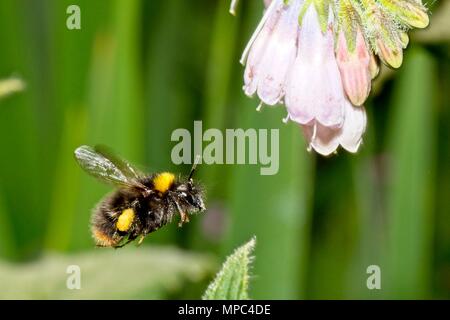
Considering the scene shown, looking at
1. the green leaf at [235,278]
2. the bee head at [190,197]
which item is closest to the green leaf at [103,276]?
the bee head at [190,197]

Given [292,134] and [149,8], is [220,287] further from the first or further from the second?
[149,8]

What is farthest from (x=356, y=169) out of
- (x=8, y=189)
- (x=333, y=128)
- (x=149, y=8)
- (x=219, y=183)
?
(x=333, y=128)

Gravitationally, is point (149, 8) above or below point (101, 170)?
above

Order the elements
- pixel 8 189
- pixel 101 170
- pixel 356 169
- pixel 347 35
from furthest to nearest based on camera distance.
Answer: pixel 8 189 → pixel 356 169 → pixel 101 170 → pixel 347 35

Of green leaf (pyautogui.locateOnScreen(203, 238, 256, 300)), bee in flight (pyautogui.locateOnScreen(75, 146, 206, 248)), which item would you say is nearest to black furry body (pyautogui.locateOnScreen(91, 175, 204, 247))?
bee in flight (pyautogui.locateOnScreen(75, 146, 206, 248))

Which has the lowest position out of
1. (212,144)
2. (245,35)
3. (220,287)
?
(220,287)

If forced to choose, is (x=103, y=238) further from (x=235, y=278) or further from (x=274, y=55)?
(x=274, y=55)
